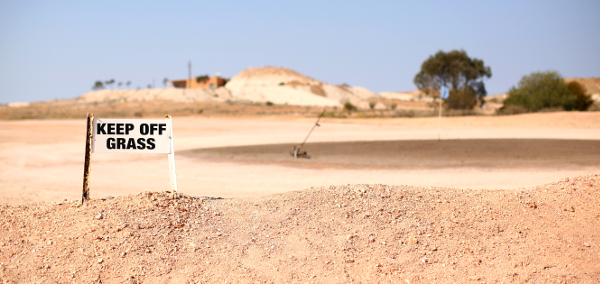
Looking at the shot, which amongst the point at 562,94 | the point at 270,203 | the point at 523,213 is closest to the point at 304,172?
the point at 270,203

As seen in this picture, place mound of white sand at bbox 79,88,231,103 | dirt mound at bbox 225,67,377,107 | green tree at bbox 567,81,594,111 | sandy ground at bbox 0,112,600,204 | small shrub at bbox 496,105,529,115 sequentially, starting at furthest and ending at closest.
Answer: dirt mound at bbox 225,67,377,107
mound of white sand at bbox 79,88,231,103
green tree at bbox 567,81,594,111
small shrub at bbox 496,105,529,115
sandy ground at bbox 0,112,600,204

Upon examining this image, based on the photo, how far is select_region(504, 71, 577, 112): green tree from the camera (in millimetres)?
52062

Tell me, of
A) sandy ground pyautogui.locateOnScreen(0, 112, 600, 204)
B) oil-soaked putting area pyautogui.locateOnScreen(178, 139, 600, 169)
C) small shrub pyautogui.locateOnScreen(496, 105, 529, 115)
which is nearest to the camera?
sandy ground pyautogui.locateOnScreen(0, 112, 600, 204)

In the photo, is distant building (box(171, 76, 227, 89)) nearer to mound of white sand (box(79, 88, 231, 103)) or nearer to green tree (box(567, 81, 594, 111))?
mound of white sand (box(79, 88, 231, 103))

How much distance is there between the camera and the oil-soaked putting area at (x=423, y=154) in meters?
17.0

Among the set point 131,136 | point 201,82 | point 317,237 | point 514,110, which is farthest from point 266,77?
point 317,237

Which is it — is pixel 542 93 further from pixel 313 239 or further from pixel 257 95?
pixel 257 95

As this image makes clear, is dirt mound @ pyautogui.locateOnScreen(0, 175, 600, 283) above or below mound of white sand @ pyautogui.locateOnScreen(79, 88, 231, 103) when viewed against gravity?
below

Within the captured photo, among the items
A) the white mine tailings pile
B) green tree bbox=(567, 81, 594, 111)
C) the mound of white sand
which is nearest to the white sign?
green tree bbox=(567, 81, 594, 111)

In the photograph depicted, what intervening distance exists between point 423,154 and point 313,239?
1527cm

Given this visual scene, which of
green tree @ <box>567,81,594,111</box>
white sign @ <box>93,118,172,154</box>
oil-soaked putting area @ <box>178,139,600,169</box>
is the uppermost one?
green tree @ <box>567,81,594,111</box>

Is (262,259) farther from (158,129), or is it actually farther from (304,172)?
(304,172)

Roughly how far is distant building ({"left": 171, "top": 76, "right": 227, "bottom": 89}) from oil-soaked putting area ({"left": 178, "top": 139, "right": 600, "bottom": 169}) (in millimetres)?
114743

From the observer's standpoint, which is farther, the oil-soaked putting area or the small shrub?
the small shrub
